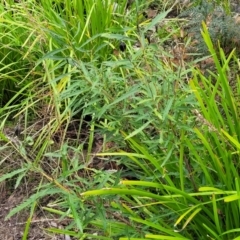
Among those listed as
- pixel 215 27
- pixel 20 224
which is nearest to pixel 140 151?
pixel 20 224

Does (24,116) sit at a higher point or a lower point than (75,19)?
lower

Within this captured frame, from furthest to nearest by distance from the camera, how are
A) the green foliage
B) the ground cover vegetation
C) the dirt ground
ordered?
the green foliage
the dirt ground
the ground cover vegetation

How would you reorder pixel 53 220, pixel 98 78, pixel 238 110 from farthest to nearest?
pixel 53 220 < pixel 238 110 < pixel 98 78

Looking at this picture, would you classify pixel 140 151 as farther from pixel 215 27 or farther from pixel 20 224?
pixel 215 27

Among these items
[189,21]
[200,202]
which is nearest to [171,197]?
[200,202]

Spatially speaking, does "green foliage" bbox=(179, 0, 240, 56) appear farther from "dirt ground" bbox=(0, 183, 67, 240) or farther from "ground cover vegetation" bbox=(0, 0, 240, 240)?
"dirt ground" bbox=(0, 183, 67, 240)

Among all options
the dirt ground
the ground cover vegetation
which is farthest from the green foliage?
the dirt ground

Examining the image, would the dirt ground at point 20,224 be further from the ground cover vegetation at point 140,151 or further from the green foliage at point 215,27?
the green foliage at point 215,27

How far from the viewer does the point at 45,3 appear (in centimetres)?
308

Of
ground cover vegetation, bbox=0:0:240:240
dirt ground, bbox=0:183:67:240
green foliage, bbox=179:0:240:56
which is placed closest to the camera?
ground cover vegetation, bbox=0:0:240:240

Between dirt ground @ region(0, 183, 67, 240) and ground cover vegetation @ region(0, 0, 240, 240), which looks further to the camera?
dirt ground @ region(0, 183, 67, 240)

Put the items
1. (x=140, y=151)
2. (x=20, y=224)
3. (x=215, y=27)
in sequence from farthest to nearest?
(x=215, y=27) < (x=20, y=224) < (x=140, y=151)

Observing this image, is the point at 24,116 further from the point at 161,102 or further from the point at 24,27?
the point at 161,102

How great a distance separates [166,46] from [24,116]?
2.79 feet
